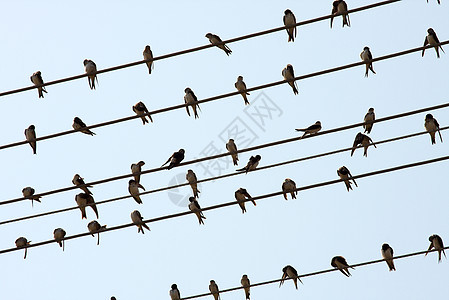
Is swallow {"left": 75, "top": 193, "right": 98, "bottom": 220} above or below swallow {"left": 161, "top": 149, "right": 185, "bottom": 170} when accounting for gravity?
below

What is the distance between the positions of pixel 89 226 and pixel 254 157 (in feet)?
8.97

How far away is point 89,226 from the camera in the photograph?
13.3m

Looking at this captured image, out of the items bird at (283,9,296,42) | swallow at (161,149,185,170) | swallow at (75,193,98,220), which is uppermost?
bird at (283,9,296,42)

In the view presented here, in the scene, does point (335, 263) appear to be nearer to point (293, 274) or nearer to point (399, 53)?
point (293, 274)

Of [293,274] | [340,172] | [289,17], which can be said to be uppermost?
[289,17]

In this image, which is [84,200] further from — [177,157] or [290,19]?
[290,19]

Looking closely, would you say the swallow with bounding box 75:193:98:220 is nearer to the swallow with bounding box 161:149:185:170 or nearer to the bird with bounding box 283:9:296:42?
the swallow with bounding box 161:149:185:170

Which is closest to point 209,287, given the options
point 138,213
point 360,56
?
point 138,213

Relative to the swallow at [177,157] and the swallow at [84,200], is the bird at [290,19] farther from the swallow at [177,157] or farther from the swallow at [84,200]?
the swallow at [84,200]

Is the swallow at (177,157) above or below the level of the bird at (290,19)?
below

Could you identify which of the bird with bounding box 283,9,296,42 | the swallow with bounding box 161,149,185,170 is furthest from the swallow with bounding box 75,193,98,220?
the bird with bounding box 283,9,296,42

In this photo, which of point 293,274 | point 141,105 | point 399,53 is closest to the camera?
point 399,53

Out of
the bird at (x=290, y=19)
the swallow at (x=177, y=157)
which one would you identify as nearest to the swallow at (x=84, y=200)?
the swallow at (x=177, y=157)

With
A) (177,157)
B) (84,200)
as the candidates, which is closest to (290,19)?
(177,157)
